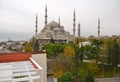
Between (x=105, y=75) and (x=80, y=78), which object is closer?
(x=80, y=78)

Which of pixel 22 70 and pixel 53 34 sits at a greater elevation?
pixel 53 34

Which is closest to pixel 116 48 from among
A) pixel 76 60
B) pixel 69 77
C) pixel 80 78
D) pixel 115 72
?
pixel 115 72

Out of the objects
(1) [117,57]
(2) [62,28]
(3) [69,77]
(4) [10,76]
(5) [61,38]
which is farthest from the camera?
(2) [62,28]

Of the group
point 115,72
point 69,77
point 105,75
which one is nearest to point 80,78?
point 69,77

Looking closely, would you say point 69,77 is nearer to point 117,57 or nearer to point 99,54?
point 117,57

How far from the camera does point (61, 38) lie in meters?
22.4

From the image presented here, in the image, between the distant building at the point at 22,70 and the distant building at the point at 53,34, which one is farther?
the distant building at the point at 53,34

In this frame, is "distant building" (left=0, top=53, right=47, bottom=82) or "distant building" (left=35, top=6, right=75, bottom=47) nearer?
"distant building" (left=0, top=53, right=47, bottom=82)

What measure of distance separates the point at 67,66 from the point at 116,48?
2.52m

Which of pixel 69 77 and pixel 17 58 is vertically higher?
pixel 17 58

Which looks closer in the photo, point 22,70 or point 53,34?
point 22,70

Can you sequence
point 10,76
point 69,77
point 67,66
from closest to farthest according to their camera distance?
point 10,76 → point 69,77 → point 67,66

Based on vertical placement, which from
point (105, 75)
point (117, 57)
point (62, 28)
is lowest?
point (105, 75)

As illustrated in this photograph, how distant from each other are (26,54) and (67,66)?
5746 millimetres
